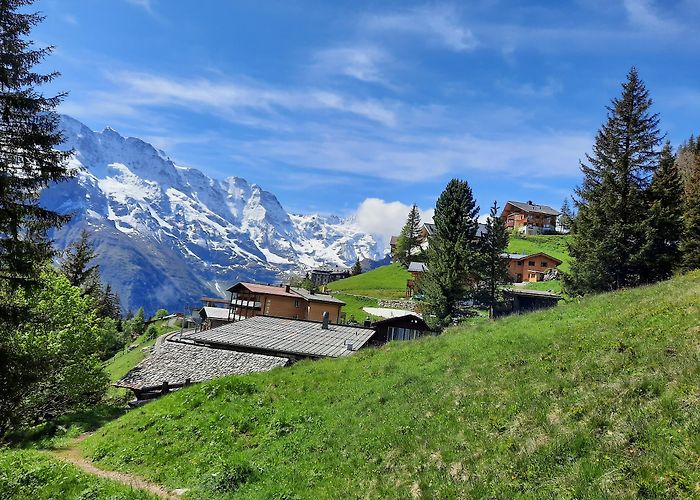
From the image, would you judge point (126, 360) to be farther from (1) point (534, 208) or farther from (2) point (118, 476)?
(1) point (534, 208)

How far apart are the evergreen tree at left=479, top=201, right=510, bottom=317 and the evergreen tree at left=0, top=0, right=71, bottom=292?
47.7 m

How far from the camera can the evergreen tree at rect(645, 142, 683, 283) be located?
129 ft

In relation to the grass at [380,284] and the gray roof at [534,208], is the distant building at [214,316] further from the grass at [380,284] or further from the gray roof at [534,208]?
the gray roof at [534,208]

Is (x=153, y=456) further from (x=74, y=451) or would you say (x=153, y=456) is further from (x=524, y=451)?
(x=524, y=451)

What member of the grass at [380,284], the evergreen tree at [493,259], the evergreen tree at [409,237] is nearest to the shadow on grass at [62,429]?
the evergreen tree at [493,259]

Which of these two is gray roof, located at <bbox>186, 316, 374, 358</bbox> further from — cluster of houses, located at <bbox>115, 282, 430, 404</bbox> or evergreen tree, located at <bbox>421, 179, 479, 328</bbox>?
evergreen tree, located at <bbox>421, 179, 479, 328</bbox>

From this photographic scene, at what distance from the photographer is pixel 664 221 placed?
129 ft

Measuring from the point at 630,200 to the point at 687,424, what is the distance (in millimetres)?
37156

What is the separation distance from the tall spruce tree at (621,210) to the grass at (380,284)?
61.7 metres

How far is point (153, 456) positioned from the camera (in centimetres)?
1919

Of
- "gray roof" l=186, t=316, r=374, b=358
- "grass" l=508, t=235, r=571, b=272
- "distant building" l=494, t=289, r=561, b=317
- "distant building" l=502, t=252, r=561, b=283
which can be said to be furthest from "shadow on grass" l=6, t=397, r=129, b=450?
"grass" l=508, t=235, r=571, b=272

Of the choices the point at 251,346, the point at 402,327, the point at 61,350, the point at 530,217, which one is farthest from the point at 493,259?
the point at 530,217

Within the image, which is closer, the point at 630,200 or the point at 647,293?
the point at 647,293

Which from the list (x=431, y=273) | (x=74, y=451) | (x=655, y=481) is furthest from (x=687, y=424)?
(x=431, y=273)
